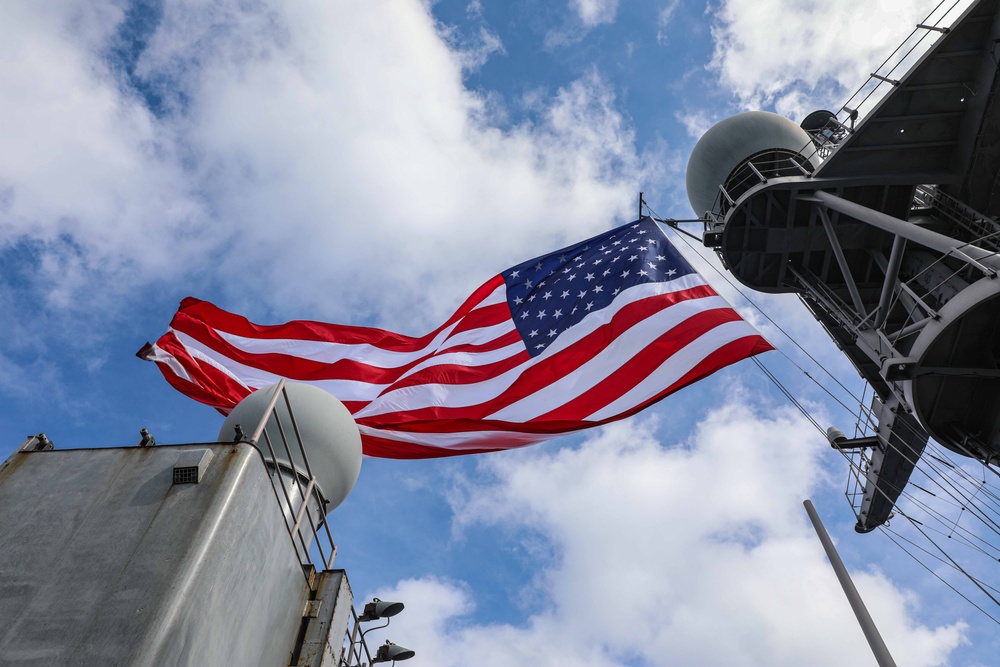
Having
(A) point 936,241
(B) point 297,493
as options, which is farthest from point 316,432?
(A) point 936,241

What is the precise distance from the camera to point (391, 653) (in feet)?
23.1

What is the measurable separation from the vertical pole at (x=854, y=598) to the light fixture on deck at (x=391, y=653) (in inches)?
195

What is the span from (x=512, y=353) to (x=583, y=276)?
2.01 meters

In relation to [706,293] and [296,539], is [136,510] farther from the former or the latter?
[706,293]

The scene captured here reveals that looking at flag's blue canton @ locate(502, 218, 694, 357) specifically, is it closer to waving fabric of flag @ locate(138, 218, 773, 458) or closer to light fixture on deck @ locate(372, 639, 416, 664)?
waving fabric of flag @ locate(138, 218, 773, 458)

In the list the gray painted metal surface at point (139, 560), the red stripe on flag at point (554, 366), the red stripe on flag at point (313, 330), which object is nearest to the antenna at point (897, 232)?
the red stripe on flag at point (554, 366)

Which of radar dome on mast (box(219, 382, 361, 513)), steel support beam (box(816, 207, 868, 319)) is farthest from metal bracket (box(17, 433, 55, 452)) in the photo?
steel support beam (box(816, 207, 868, 319))

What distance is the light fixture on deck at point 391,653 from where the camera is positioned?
7.00 meters

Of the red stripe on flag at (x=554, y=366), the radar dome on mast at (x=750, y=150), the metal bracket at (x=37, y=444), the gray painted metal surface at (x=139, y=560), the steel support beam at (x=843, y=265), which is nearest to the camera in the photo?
the gray painted metal surface at (x=139, y=560)

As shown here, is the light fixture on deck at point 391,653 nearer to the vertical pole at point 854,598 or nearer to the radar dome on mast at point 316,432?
the radar dome on mast at point 316,432

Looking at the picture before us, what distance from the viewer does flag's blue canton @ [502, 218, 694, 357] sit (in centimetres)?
1005

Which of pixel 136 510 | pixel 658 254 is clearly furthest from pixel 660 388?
pixel 136 510

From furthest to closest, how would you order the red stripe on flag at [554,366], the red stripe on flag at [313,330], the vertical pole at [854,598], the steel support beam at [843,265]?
the steel support beam at [843,265] → the red stripe on flag at [313,330] → the red stripe on flag at [554,366] → the vertical pole at [854,598]

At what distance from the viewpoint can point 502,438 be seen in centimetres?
824
